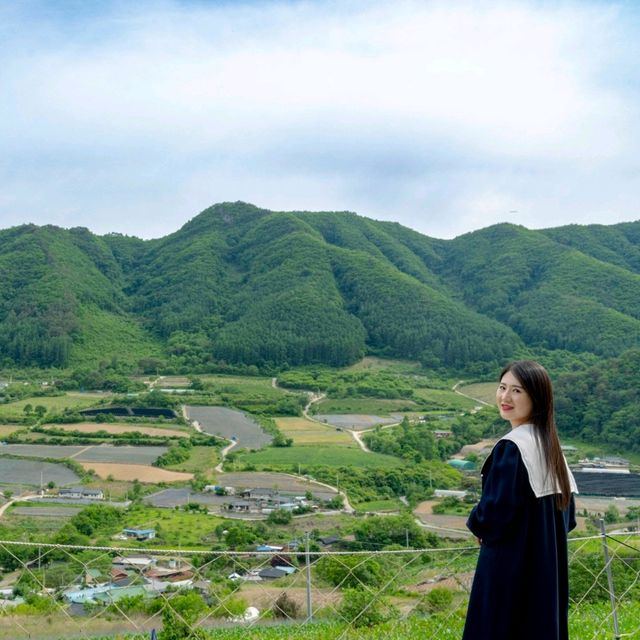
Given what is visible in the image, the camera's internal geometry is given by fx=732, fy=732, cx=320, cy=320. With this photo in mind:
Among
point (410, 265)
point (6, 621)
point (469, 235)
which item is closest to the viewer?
point (6, 621)

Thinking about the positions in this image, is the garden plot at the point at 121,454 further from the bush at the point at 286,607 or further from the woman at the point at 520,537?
the woman at the point at 520,537

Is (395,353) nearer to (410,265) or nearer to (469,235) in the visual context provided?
(410,265)

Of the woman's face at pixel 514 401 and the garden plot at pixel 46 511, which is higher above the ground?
the woman's face at pixel 514 401

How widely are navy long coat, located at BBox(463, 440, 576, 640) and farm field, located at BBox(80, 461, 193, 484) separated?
84.3 ft

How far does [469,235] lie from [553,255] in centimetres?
1963

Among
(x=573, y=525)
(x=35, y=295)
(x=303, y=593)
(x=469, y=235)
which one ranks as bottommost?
(x=303, y=593)

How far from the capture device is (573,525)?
294cm

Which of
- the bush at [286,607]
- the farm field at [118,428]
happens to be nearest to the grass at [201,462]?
the farm field at [118,428]

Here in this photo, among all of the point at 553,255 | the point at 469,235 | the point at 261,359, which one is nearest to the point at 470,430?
the point at 261,359

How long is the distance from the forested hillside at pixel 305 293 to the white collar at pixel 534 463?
56.8m

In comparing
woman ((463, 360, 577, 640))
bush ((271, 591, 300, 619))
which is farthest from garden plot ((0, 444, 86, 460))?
woman ((463, 360, 577, 640))

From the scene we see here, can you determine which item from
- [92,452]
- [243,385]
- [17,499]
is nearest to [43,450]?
[92,452]

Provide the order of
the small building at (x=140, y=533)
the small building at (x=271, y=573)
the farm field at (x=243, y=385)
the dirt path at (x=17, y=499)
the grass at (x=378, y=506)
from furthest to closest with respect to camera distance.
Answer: the farm field at (x=243, y=385) < the grass at (x=378, y=506) < the dirt path at (x=17, y=499) < the small building at (x=140, y=533) < the small building at (x=271, y=573)

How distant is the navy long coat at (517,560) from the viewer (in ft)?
8.57
